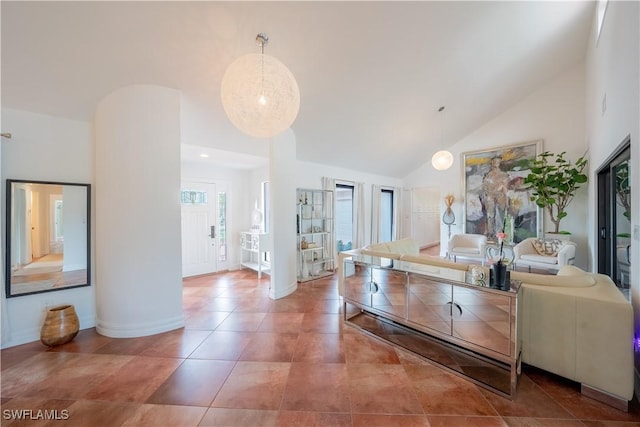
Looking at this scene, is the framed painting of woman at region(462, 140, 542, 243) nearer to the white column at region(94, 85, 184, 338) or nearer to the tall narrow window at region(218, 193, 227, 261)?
the tall narrow window at region(218, 193, 227, 261)

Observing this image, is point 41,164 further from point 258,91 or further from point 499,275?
point 499,275

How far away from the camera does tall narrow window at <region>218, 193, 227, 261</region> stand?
5.35 m

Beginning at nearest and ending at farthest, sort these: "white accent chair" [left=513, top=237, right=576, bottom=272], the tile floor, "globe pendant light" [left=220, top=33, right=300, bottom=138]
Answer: the tile floor < "globe pendant light" [left=220, top=33, right=300, bottom=138] < "white accent chair" [left=513, top=237, right=576, bottom=272]

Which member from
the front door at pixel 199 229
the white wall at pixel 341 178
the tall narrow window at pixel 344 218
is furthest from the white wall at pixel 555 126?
the front door at pixel 199 229

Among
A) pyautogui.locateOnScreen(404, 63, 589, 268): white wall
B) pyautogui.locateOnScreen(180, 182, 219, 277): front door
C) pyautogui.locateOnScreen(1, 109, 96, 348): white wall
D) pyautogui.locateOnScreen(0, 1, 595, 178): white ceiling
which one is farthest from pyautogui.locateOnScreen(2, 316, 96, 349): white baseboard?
pyautogui.locateOnScreen(404, 63, 589, 268): white wall

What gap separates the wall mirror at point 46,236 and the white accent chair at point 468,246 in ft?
21.2

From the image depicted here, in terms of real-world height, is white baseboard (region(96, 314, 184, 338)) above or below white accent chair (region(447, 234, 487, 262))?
below

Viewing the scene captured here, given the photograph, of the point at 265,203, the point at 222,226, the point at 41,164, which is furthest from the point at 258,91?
the point at 222,226

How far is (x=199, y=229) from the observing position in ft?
16.6

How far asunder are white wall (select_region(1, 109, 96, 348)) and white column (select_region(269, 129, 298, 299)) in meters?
2.10

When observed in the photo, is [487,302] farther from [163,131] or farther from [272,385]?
[163,131]

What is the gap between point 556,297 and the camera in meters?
1.82

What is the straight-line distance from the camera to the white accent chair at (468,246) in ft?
17.9

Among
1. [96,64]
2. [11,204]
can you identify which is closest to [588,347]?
[96,64]
